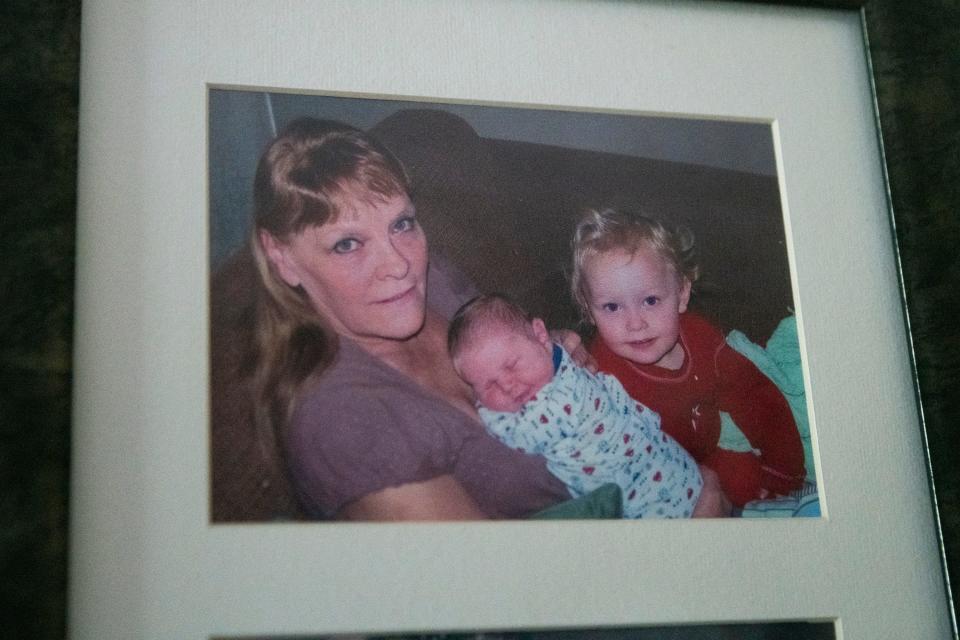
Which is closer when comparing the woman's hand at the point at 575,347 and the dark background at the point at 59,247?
the dark background at the point at 59,247

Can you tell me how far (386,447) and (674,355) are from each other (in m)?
0.35

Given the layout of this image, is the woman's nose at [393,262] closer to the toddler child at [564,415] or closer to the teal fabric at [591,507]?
the toddler child at [564,415]

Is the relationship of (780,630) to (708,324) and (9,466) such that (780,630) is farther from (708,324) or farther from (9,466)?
(9,466)

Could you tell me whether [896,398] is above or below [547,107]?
below

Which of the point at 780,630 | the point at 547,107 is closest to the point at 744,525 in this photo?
the point at 780,630

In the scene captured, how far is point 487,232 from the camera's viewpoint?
1251 millimetres

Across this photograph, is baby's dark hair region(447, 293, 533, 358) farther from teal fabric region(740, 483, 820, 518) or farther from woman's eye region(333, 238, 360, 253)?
teal fabric region(740, 483, 820, 518)

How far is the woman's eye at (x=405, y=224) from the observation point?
1.23m

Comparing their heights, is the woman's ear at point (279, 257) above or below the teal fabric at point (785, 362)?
above

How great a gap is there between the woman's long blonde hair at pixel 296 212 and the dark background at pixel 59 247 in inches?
7.5

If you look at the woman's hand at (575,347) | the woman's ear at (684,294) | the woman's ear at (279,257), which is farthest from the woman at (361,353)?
the woman's ear at (684,294)

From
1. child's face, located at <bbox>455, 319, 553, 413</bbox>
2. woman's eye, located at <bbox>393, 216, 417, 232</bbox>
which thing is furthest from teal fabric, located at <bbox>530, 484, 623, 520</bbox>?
woman's eye, located at <bbox>393, 216, 417, 232</bbox>

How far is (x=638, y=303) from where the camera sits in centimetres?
128

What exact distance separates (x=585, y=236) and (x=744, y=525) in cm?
36
